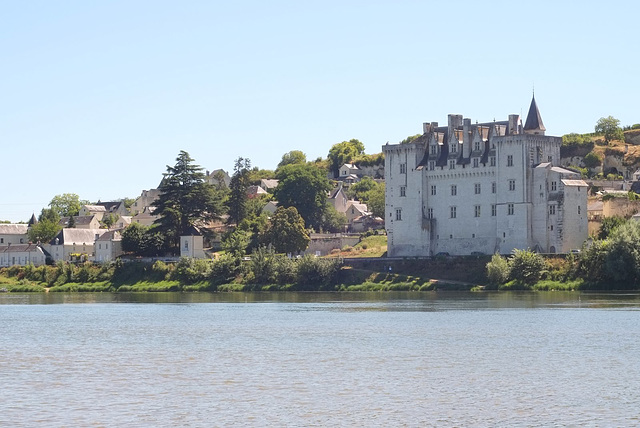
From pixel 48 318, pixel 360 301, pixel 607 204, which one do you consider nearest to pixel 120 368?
pixel 48 318

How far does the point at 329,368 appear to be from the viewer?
120ft

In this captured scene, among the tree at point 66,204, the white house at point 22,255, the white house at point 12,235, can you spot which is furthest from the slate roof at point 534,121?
the tree at point 66,204

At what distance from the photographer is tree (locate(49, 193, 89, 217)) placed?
18090 cm

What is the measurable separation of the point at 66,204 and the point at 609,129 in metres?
89.1

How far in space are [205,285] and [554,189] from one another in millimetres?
33333

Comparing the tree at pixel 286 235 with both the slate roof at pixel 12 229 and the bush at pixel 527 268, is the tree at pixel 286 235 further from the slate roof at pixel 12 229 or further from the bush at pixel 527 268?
the slate roof at pixel 12 229

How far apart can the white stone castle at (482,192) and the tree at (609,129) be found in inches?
2085

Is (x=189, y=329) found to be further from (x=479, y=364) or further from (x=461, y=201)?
(x=461, y=201)

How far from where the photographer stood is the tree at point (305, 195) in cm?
13438

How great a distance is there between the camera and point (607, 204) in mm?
100938

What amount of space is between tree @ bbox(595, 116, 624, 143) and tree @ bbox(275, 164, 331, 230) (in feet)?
142

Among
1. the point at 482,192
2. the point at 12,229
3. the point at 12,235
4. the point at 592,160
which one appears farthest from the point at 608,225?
the point at 12,229

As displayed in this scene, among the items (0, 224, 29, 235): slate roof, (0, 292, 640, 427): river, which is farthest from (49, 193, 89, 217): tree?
(0, 292, 640, 427): river

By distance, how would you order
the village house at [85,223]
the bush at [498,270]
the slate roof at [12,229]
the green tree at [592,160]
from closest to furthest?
the bush at [498,270], the green tree at [592,160], the slate roof at [12,229], the village house at [85,223]
